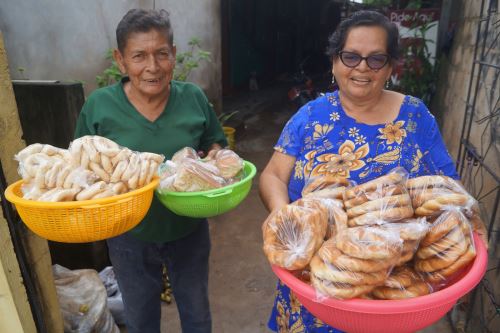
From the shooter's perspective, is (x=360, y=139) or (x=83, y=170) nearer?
(x=83, y=170)

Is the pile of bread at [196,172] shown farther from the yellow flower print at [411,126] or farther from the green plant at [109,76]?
the green plant at [109,76]

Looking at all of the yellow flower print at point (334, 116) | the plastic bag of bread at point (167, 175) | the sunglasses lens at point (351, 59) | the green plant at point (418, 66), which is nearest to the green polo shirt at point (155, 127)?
the plastic bag of bread at point (167, 175)

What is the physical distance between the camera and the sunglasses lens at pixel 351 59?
1607 millimetres

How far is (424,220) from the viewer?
116 cm

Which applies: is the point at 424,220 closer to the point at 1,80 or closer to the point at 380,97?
the point at 380,97

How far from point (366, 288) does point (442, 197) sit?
1.35ft

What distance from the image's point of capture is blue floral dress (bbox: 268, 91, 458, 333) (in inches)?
67.0

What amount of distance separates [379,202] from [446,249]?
239 mm

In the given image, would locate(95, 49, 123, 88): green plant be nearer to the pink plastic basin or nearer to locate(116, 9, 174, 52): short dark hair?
locate(116, 9, 174, 52): short dark hair

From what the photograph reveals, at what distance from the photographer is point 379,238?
41.6 inches

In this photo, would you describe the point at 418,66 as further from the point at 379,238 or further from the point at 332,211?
the point at 379,238

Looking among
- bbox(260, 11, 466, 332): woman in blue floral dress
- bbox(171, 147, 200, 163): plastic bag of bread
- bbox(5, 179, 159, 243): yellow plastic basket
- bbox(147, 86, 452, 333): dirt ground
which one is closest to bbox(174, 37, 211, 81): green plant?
bbox(147, 86, 452, 333): dirt ground

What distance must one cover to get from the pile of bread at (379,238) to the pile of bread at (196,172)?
1.43 feet

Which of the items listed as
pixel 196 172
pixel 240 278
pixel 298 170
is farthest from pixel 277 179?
pixel 240 278
